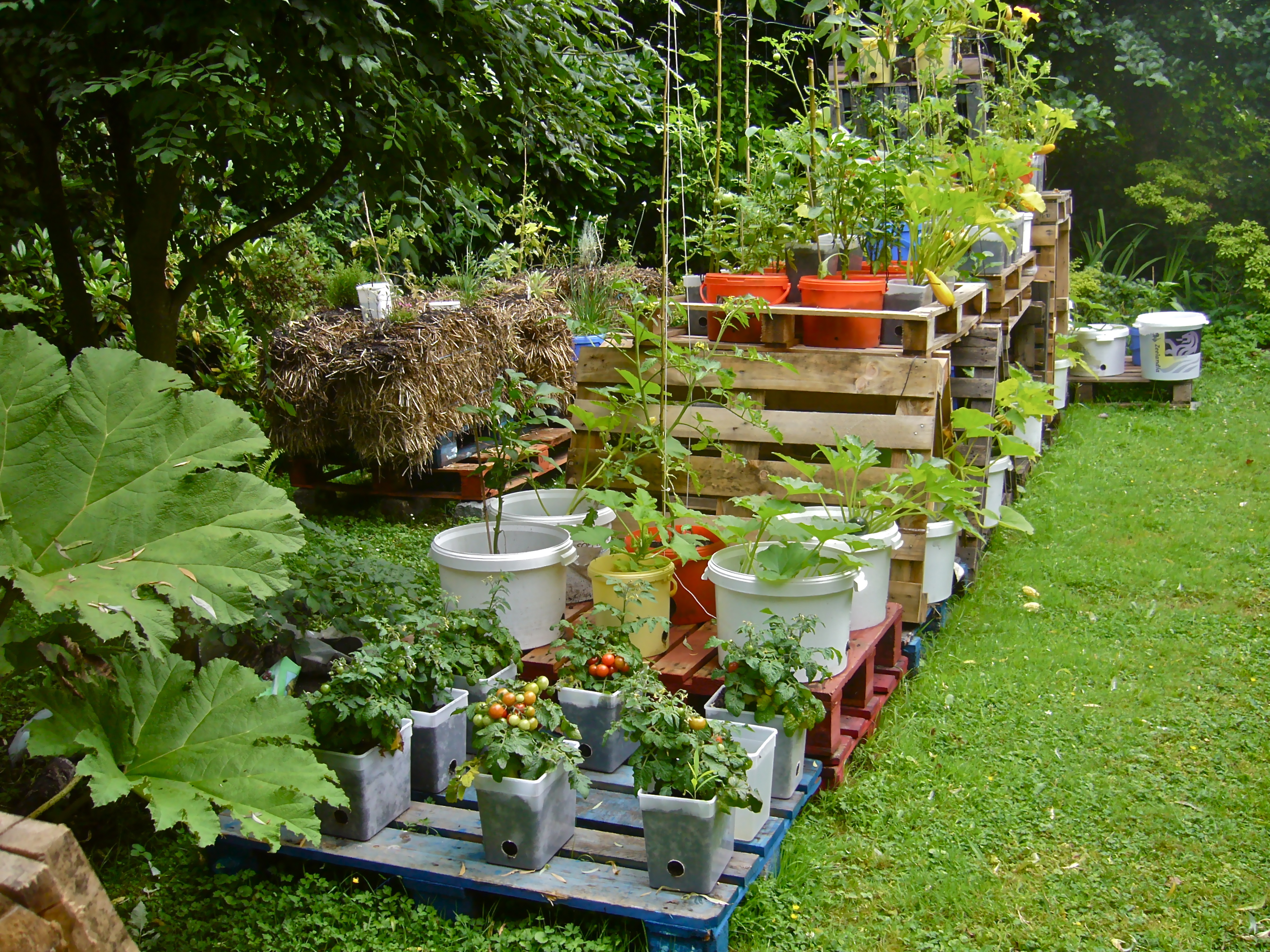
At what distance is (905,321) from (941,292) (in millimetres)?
298

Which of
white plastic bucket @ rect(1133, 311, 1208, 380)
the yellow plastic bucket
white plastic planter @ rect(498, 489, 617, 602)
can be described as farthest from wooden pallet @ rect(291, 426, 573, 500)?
white plastic bucket @ rect(1133, 311, 1208, 380)

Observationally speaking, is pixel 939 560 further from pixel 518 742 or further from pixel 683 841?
pixel 518 742

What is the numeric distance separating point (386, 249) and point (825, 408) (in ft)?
12.6

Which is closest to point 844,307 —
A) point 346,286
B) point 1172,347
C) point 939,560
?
point 939,560

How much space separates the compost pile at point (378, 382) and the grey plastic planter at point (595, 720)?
226 centimetres

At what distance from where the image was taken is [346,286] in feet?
19.4

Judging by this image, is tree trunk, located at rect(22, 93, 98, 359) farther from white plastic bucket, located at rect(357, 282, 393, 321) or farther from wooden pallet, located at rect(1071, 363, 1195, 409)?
wooden pallet, located at rect(1071, 363, 1195, 409)

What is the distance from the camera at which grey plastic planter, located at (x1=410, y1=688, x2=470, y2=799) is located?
272cm

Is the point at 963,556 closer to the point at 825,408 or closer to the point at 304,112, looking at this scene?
the point at 825,408

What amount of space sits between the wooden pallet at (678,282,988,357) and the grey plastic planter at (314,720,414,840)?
1.87 m

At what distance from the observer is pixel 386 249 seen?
22.1 feet

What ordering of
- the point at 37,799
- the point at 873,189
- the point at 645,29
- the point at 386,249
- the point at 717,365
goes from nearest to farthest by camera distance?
the point at 37,799
the point at 717,365
the point at 873,189
the point at 386,249
the point at 645,29

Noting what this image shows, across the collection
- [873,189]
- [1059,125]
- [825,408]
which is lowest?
[825,408]

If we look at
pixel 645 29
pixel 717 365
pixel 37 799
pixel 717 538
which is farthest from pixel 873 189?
pixel 645 29
